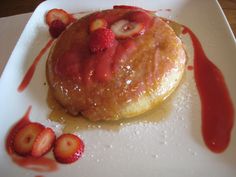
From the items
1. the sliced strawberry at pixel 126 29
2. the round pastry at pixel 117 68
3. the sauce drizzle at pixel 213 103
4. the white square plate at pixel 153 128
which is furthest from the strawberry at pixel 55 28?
the sauce drizzle at pixel 213 103

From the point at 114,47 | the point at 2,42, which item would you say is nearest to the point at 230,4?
the point at 114,47

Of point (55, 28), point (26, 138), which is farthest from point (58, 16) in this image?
point (26, 138)

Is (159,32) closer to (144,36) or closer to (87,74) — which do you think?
(144,36)

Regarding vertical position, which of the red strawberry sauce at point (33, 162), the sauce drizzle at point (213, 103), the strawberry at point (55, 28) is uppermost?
the strawberry at point (55, 28)

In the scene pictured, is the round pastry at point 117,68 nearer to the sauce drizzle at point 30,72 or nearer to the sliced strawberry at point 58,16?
the sauce drizzle at point 30,72

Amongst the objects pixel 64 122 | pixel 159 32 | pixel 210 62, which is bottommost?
pixel 64 122

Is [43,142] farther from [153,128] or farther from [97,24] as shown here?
[97,24]
